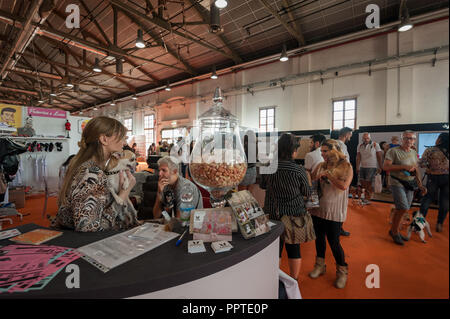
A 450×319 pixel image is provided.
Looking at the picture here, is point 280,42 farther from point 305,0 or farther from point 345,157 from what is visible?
point 345,157

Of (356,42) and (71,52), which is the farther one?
(71,52)

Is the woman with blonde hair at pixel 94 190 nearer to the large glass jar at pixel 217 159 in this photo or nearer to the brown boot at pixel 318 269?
the large glass jar at pixel 217 159

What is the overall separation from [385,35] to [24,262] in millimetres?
8038

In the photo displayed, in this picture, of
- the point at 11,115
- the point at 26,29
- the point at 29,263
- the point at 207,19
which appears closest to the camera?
the point at 29,263

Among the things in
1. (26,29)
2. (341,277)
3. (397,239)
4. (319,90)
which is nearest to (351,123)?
(319,90)

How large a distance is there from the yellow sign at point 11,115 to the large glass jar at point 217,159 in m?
6.68

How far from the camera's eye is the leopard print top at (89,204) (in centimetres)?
111

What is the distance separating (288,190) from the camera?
1.79m

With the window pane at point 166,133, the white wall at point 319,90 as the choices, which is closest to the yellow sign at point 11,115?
the white wall at point 319,90

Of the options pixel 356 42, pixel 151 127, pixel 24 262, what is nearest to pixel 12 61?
pixel 151 127

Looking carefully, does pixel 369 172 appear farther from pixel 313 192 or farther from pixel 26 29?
pixel 26 29

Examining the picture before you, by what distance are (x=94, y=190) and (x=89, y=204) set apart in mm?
79

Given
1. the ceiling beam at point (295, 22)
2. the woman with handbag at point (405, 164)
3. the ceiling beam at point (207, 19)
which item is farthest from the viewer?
the ceiling beam at point (207, 19)

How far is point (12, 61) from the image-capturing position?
796 cm
